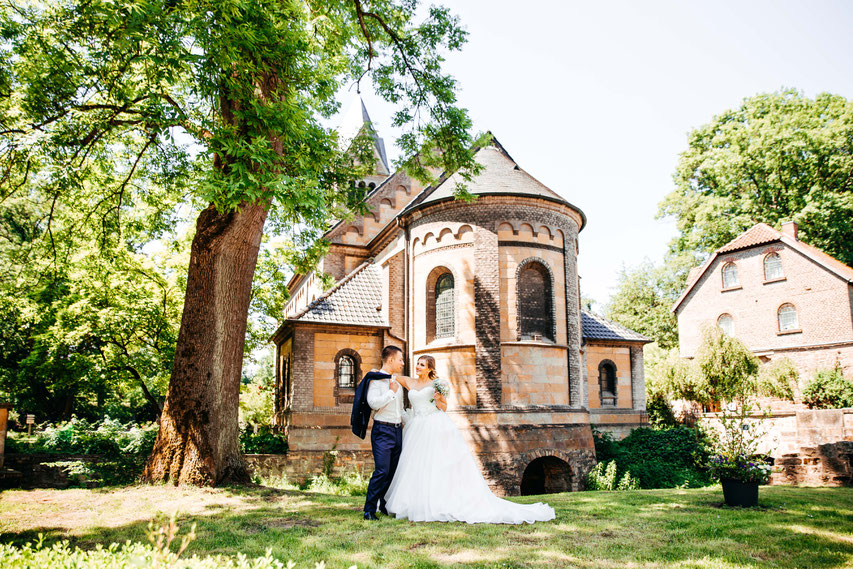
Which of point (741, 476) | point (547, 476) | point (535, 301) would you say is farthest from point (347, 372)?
point (741, 476)

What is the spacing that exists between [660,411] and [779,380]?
503 cm

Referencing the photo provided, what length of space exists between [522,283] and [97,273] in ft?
42.6

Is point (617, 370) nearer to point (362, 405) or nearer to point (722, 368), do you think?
point (722, 368)

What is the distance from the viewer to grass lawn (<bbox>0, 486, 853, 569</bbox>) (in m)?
4.89

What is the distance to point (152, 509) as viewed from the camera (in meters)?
6.71

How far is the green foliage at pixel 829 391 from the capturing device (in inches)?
895

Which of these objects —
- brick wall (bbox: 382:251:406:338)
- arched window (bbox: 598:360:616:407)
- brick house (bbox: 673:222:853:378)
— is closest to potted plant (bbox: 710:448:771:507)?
brick wall (bbox: 382:251:406:338)

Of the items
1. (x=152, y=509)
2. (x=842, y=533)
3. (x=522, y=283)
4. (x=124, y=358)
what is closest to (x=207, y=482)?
(x=152, y=509)

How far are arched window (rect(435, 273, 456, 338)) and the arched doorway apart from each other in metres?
4.68

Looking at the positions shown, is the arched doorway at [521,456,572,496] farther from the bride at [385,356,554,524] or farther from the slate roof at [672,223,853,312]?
the slate roof at [672,223,853,312]

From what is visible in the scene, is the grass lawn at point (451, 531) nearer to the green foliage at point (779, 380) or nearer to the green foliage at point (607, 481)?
the green foliage at point (607, 481)

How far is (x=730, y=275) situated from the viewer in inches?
1232

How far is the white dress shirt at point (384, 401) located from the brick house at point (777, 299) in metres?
24.8

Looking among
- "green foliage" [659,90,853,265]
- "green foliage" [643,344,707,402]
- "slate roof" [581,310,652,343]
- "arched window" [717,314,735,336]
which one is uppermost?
"green foliage" [659,90,853,265]
